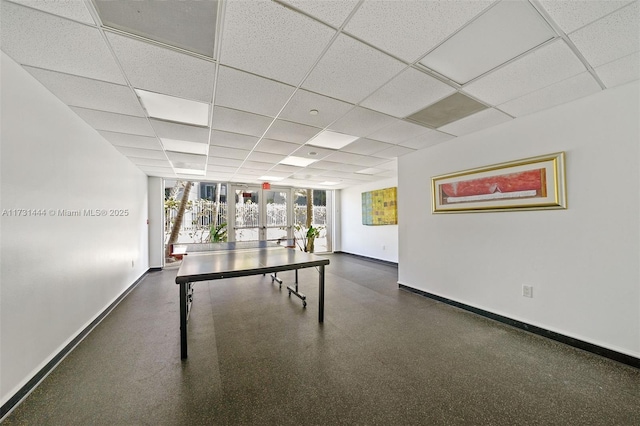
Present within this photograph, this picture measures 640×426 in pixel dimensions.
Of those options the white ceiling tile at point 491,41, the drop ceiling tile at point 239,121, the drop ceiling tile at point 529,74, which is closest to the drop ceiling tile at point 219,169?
the drop ceiling tile at point 239,121

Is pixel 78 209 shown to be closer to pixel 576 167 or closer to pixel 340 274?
pixel 340 274

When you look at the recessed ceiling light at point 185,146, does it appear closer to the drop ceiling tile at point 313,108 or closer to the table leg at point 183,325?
the drop ceiling tile at point 313,108

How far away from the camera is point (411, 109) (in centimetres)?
255

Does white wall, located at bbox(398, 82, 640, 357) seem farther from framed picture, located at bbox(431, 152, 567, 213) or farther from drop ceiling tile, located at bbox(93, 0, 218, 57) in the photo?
drop ceiling tile, located at bbox(93, 0, 218, 57)

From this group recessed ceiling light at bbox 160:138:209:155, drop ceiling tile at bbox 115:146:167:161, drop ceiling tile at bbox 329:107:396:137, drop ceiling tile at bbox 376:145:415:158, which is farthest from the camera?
drop ceiling tile at bbox 376:145:415:158

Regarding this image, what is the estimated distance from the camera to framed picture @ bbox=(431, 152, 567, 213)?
2514 millimetres

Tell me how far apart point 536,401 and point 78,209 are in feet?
15.0

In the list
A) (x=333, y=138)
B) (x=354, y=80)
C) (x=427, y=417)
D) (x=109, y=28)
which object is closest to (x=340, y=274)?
(x=333, y=138)

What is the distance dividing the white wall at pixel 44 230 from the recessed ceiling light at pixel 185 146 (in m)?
0.77

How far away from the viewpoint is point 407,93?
2.23 metres

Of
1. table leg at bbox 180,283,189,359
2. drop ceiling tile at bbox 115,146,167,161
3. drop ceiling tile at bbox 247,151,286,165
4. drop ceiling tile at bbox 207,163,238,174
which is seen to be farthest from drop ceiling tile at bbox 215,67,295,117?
drop ceiling tile at bbox 207,163,238,174

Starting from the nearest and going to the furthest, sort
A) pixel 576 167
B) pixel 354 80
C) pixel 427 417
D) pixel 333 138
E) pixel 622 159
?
pixel 427 417 → pixel 354 80 → pixel 622 159 → pixel 576 167 → pixel 333 138

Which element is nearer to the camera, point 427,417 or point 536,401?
point 427,417

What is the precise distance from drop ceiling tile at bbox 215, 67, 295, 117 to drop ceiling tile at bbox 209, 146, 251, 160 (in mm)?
1491
